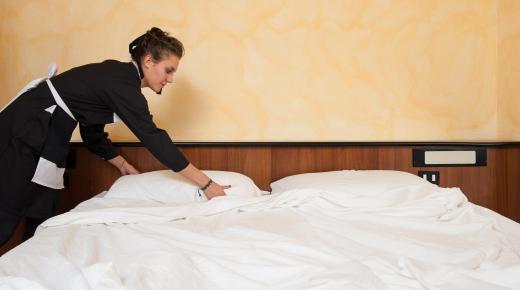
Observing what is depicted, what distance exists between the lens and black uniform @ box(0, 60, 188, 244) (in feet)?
4.86

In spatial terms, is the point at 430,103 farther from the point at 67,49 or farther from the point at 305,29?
the point at 67,49

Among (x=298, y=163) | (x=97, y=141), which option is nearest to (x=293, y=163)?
(x=298, y=163)

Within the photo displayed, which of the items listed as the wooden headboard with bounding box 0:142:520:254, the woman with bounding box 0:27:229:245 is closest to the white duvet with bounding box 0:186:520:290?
the woman with bounding box 0:27:229:245

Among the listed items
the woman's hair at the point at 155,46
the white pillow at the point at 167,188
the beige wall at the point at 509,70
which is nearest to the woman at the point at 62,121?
the woman's hair at the point at 155,46

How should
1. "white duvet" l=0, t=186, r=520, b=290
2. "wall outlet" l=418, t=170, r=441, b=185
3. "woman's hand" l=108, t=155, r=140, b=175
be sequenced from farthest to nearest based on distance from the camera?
1. "wall outlet" l=418, t=170, r=441, b=185
2. "woman's hand" l=108, t=155, r=140, b=175
3. "white duvet" l=0, t=186, r=520, b=290

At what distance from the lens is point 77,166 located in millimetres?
2041

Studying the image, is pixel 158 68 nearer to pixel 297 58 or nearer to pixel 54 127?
pixel 54 127

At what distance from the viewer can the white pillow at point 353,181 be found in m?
1.68

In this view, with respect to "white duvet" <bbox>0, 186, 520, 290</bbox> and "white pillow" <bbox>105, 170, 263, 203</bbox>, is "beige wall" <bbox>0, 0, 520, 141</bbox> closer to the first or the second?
"white pillow" <bbox>105, 170, 263, 203</bbox>

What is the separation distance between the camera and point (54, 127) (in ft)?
5.08

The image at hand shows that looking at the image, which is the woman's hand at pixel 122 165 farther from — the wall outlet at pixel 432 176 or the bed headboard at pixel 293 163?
the wall outlet at pixel 432 176

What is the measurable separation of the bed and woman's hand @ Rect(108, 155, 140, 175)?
13 cm

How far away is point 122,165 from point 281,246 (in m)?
1.18

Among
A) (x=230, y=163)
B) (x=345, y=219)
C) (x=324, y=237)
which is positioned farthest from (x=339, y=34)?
(x=324, y=237)
